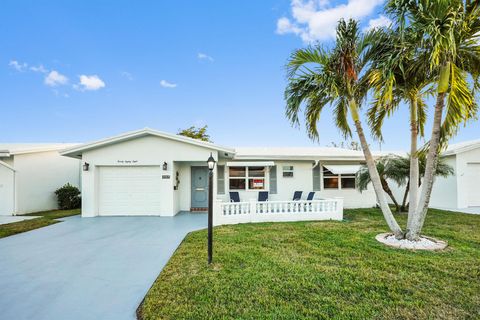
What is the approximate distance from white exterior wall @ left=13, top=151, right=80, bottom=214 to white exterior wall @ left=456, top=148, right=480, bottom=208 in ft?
88.1

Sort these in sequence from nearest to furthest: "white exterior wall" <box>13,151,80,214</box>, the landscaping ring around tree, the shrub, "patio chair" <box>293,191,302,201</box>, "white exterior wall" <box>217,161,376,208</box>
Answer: the landscaping ring around tree → "patio chair" <box>293,191,302,201</box> → "white exterior wall" <box>13,151,80,214</box> → "white exterior wall" <box>217,161,376,208</box> → the shrub

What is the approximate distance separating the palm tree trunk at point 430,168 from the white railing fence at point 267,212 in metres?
4.36

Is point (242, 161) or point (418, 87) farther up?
point (418, 87)

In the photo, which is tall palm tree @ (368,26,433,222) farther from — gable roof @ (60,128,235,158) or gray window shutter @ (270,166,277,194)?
gray window shutter @ (270,166,277,194)

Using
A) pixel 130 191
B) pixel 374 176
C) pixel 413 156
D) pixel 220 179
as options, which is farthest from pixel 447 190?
pixel 130 191

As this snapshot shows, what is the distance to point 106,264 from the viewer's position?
572 centimetres

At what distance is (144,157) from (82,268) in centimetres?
725

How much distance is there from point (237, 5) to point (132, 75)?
30.7 feet

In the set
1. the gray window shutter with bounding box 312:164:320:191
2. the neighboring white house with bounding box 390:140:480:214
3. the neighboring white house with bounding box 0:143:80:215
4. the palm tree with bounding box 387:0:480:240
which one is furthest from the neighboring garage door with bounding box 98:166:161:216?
the neighboring white house with bounding box 390:140:480:214

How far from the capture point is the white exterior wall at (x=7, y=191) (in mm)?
13641

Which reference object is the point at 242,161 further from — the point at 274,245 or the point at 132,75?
the point at 132,75

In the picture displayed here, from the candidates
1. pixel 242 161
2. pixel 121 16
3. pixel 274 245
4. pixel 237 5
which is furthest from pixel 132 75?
pixel 274 245

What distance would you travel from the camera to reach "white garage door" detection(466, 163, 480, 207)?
14.6 metres

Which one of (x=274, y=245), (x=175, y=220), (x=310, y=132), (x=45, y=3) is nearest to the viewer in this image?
(x=274, y=245)
